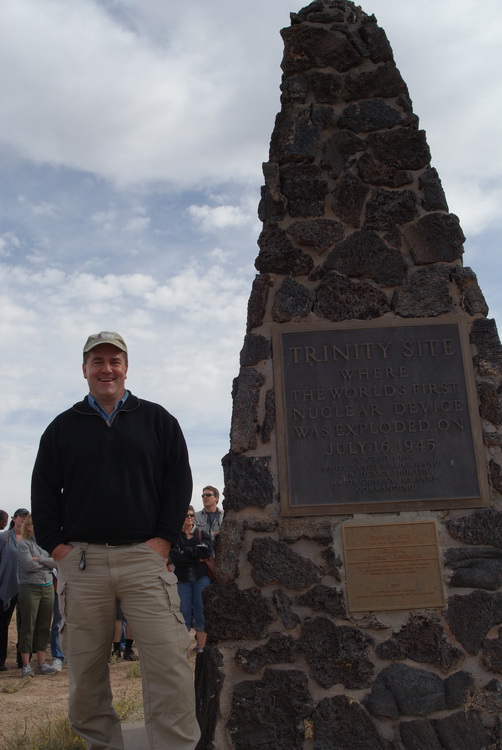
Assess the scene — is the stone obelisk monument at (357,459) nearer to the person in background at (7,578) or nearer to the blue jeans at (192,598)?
the blue jeans at (192,598)

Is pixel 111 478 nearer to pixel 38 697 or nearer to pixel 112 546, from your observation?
pixel 112 546

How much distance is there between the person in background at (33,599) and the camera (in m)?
7.20

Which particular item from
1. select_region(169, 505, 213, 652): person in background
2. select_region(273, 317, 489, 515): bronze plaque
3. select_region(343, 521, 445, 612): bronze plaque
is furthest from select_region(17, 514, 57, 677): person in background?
select_region(343, 521, 445, 612): bronze plaque

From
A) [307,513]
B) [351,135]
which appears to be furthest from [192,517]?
[351,135]

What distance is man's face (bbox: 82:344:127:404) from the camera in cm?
337

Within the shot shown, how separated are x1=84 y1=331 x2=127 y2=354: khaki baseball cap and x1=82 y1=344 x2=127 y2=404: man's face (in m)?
0.02

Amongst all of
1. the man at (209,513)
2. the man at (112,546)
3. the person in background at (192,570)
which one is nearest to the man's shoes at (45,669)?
the person in background at (192,570)

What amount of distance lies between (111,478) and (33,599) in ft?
15.8

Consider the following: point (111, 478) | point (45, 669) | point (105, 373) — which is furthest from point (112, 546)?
point (45, 669)

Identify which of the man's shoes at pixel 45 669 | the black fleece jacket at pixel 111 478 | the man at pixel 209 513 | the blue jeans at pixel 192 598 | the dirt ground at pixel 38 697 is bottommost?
the dirt ground at pixel 38 697

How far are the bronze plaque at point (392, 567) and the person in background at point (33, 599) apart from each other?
472 cm

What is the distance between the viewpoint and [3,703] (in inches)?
228

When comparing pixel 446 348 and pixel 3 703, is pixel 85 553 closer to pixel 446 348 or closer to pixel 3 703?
pixel 446 348

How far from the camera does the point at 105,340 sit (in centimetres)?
338
